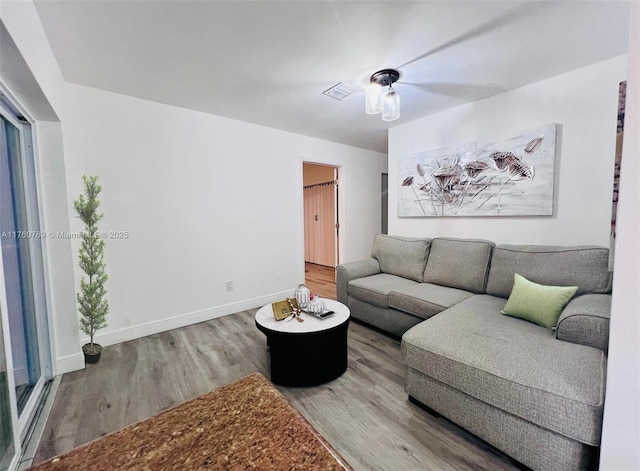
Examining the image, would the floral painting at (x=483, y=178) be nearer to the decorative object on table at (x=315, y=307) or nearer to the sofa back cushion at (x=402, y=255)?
the sofa back cushion at (x=402, y=255)

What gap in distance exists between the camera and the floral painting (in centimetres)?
232

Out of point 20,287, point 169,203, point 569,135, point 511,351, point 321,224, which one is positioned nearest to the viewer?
point 511,351

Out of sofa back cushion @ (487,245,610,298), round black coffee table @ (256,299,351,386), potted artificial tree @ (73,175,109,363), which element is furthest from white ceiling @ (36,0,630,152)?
round black coffee table @ (256,299,351,386)

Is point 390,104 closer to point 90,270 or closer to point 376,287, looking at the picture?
point 376,287

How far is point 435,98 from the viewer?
2.66 meters

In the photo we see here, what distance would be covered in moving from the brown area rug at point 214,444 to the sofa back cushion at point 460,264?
235 cm

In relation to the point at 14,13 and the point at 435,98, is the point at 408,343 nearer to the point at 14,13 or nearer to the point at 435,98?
Answer: the point at 435,98

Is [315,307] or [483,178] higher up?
[483,178]

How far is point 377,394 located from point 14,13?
2.75 metres

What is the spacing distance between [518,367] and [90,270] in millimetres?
2995

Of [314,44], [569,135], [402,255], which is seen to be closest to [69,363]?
[314,44]

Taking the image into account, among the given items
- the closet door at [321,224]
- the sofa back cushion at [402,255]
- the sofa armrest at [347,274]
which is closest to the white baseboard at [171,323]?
the sofa armrest at [347,274]

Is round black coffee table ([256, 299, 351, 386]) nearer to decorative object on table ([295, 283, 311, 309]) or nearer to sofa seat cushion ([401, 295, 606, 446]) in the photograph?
decorative object on table ([295, 283, 311, 309])

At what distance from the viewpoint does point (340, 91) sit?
8.04 feet
